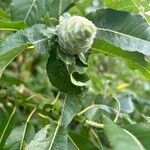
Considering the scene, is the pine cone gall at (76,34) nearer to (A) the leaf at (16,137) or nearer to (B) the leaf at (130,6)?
(B) the leaf at (130,6)

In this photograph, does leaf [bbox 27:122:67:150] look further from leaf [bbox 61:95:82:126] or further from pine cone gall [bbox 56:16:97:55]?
pine cone gall [bbox 56:16:97:55]

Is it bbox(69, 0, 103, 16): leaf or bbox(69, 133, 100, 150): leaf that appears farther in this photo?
Answer: bbox(69, 0, 103, 16): leaf

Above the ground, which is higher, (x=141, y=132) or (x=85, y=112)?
(x=141, y=132)

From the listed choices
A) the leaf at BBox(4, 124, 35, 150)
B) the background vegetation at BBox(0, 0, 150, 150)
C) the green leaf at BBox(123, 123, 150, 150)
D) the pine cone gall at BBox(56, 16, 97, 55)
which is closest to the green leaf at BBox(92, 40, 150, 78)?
Answer: the background vegetation at BBox(0, 0, 150, 150)

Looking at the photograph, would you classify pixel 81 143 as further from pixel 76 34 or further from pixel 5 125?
pixel 76 34

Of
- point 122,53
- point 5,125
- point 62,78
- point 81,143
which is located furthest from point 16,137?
point 122,53

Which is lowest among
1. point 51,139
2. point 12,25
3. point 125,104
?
point 125,104
